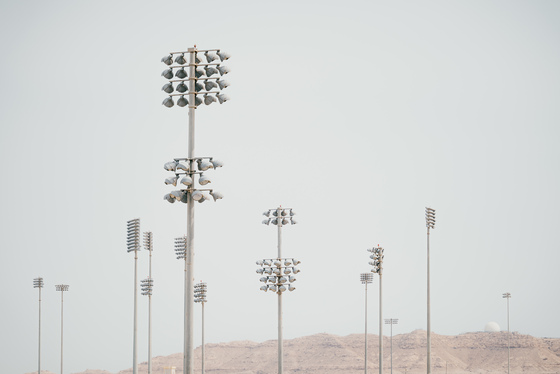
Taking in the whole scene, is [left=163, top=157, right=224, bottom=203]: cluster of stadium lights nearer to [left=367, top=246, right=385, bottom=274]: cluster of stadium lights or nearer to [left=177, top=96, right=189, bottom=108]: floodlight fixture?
[left=177, top=96, right=189, bottom=108]: floodlight fixture

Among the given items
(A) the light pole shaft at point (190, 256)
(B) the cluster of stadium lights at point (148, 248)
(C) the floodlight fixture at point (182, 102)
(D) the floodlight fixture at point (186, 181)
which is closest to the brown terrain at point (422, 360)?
(B) the cluster of stadium lights at point (148, 248)

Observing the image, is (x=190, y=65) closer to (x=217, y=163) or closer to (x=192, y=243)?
(x=217, y=163)

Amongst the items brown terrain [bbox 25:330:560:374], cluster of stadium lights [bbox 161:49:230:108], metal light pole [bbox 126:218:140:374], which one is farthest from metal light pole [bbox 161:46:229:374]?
brown terrain [bbox 25:330:560:374]

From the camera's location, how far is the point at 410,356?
613ft

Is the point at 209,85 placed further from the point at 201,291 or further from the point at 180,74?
the point at 201,291

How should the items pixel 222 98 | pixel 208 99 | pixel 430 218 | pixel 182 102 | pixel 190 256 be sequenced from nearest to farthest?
pixel 190 256 → pixel 182 102 → pixel 208 99 → pixel 222 98 → pixel 430 218

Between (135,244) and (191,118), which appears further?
(135,244)

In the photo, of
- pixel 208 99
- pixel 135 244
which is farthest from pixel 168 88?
pixel 135 244

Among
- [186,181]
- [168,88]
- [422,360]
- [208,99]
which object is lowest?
[422,360]

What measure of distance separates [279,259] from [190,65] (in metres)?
24.5

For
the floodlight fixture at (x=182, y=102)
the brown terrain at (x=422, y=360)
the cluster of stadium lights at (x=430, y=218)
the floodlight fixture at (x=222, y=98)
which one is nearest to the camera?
the floodlight fixture at (x=182, y=102)

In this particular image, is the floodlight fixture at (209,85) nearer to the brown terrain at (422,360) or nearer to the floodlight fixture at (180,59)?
the floodlight fixture at (180,59)

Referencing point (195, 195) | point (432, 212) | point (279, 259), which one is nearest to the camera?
point (195, 195)

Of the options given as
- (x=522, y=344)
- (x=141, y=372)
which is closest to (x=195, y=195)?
(x=141, y=372)
